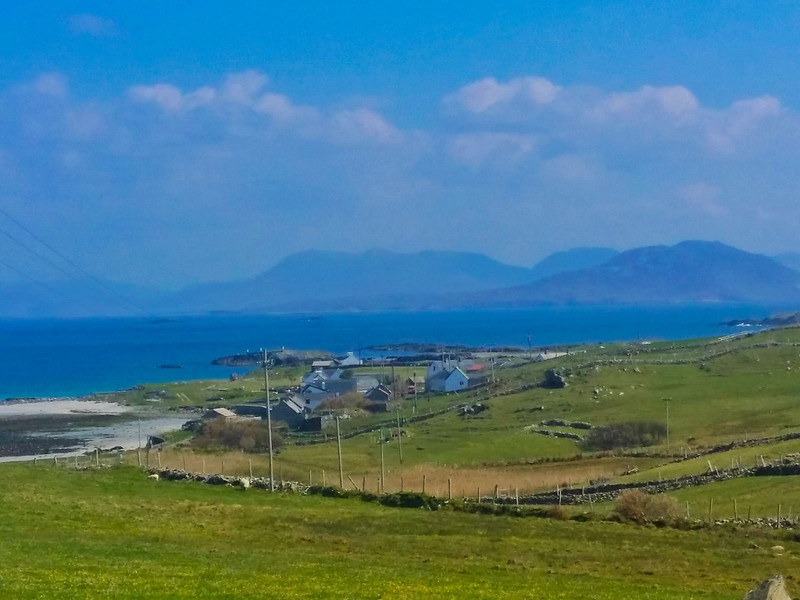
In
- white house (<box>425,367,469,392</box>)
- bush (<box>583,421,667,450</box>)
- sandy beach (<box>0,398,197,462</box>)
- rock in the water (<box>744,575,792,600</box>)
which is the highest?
white house (<box>425,367,469,392</box>)

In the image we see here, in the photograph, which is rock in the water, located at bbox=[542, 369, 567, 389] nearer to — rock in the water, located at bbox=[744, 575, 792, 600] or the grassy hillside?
the grassy hillside

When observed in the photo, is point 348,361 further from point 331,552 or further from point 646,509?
point 331,552

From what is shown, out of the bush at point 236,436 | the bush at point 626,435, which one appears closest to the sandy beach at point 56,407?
the bush at point 236,436

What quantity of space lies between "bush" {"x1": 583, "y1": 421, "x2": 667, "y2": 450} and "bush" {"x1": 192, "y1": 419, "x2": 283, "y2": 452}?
26.5 metres

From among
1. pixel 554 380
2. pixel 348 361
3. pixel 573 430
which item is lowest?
pixel 573 430

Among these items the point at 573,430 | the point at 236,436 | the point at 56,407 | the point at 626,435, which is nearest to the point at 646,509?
the point at 626,435

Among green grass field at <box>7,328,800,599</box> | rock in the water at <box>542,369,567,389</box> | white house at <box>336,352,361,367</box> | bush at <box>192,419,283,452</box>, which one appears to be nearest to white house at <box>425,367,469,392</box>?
rock in the water at <box>542,369,567,389</box>

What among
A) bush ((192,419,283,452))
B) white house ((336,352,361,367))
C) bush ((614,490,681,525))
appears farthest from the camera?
white house ((336,352,361,367))

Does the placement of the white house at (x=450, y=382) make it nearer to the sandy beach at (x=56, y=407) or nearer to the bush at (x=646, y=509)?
the sandy beach at (x=56, y=407)

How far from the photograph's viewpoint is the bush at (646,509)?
3253 centimetres

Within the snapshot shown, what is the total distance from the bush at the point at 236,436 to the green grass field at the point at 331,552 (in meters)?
43.4

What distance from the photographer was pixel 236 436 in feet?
277

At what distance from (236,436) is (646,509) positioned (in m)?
56.4

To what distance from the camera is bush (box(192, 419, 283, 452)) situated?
269 ft
